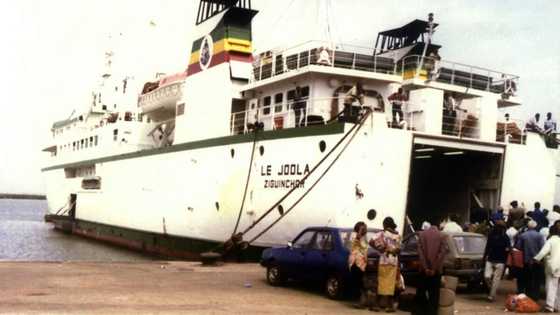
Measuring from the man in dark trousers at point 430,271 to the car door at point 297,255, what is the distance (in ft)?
11.3

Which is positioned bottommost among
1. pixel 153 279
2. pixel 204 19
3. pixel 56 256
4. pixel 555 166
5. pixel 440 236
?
pixel 56 256

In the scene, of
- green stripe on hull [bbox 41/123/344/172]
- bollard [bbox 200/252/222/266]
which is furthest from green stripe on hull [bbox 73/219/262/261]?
green stripe on hull [bbox 41/123/344/172]

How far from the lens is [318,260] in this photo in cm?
1217

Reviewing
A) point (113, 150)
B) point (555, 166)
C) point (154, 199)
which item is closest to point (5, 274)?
point (154, 199)

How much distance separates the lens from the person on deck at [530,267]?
12180 millimetres

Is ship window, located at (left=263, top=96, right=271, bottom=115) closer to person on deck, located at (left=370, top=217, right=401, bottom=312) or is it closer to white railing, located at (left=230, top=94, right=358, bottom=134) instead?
white railing, located at (left=230, top=94, right=358, bottom=134)

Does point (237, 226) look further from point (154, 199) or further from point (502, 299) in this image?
point (502, 299)

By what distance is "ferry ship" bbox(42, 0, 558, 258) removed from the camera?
17844 mm

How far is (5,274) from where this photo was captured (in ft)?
43.5

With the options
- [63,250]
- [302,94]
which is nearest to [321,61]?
[302,94]

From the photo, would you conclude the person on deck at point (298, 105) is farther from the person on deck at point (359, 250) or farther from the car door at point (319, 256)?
the person on deck at point (359, 250)

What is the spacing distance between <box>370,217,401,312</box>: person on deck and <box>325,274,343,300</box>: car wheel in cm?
102

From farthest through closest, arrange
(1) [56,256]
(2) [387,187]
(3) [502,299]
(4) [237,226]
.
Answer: (1) [56,256] → (4) [237,226] → (2) [387,187] → (3) [502,299]

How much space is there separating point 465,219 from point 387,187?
6.00 m
